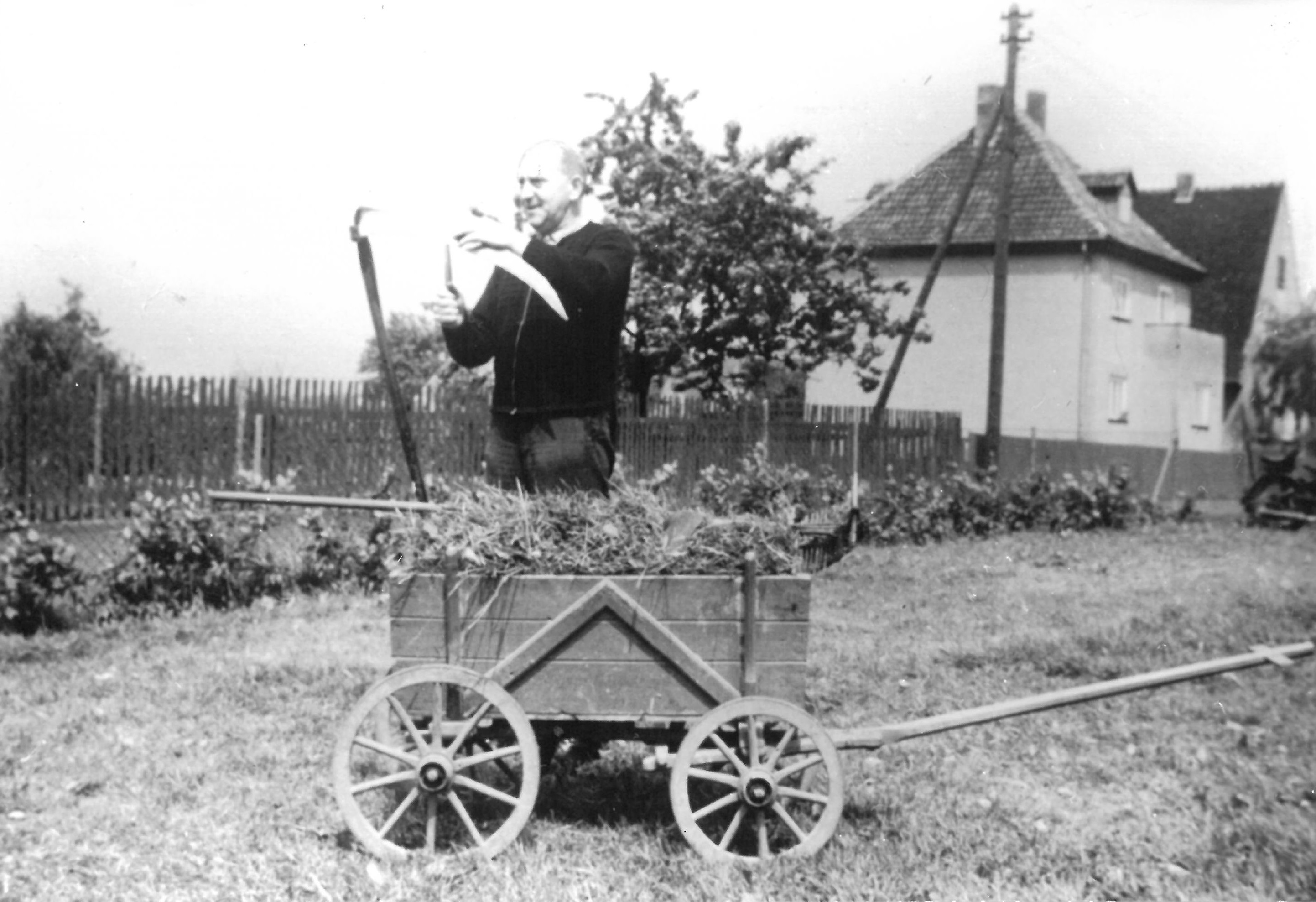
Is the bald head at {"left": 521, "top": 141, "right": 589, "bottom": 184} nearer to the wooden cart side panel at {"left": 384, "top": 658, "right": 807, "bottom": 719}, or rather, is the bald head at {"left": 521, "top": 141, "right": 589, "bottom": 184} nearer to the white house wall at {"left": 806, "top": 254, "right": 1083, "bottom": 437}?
the wooden cart side panel at {"left": 384, "top": 658, "right": 807, "bottom": 719}

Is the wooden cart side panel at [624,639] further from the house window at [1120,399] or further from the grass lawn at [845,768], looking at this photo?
the house window at [1120,399]

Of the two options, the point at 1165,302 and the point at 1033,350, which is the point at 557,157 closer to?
the point at 1033,350

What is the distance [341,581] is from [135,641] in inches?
73.4

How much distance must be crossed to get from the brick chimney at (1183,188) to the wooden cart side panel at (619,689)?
3626 cm

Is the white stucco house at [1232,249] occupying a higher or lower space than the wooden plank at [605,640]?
higher

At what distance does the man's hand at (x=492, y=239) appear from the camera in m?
3.89

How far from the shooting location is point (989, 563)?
11945 mm

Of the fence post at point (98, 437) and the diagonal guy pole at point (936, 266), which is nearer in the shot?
the fence post at point (98, 437)

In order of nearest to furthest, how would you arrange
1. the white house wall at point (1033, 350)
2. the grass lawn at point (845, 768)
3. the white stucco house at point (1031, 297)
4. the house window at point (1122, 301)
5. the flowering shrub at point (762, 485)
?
the grass lawn at point (845, 768), the flowering shrub at point (762, 485), the white stucco house at point (1031, 297), the white house wall at point (1033, 350), the house window at point (1122, 301)

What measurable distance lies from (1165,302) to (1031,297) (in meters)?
5.20

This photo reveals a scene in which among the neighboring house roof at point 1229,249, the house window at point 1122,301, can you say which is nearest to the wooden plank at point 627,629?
the house window at point 1122,301

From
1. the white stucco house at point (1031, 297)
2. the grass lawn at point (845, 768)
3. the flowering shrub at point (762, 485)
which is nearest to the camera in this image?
the grass lawn at point (845, 768)

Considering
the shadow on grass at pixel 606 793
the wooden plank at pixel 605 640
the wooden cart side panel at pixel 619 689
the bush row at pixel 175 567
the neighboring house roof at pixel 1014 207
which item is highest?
the neighboring house roof at pixel 1014 207

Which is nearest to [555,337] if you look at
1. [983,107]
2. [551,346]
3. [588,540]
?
[551,346]
